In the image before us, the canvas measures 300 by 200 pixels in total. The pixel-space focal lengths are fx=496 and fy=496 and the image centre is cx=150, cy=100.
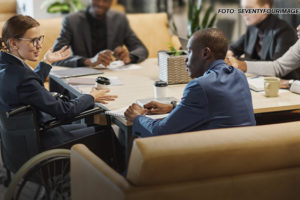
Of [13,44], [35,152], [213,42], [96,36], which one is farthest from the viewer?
[96,36]

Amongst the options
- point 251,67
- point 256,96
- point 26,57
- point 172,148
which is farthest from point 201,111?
point 251,67

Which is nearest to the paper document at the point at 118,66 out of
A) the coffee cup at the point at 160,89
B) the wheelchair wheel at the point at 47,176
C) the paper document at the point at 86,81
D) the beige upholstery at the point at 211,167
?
the paper document at the point at 86,81

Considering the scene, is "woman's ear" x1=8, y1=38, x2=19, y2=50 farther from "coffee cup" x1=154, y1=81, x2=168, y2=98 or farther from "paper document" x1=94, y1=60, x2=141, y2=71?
"paper document" x1=94, y1=60, x2=141, y2=71

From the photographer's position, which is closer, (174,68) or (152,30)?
(174,68)

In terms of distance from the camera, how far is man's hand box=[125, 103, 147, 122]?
8.16ft

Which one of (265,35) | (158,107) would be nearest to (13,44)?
(158,107)

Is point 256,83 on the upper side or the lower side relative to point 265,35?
lower

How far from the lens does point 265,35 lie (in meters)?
3.78

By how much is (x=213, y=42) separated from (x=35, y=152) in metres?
1.07

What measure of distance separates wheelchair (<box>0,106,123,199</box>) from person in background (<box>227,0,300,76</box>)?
1.56m

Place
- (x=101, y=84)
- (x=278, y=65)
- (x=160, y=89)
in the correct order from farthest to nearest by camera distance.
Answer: (x=278, y=65) < (x=101, y=84) < (x=160, y=89)

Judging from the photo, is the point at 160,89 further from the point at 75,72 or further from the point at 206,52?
the point at 75,72

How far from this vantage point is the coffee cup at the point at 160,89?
2885 mm

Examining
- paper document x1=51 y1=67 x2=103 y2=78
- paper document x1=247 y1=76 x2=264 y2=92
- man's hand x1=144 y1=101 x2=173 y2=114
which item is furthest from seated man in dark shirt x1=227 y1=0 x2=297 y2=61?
man's hand x1=144 y1=101 x2=173 y2=114
